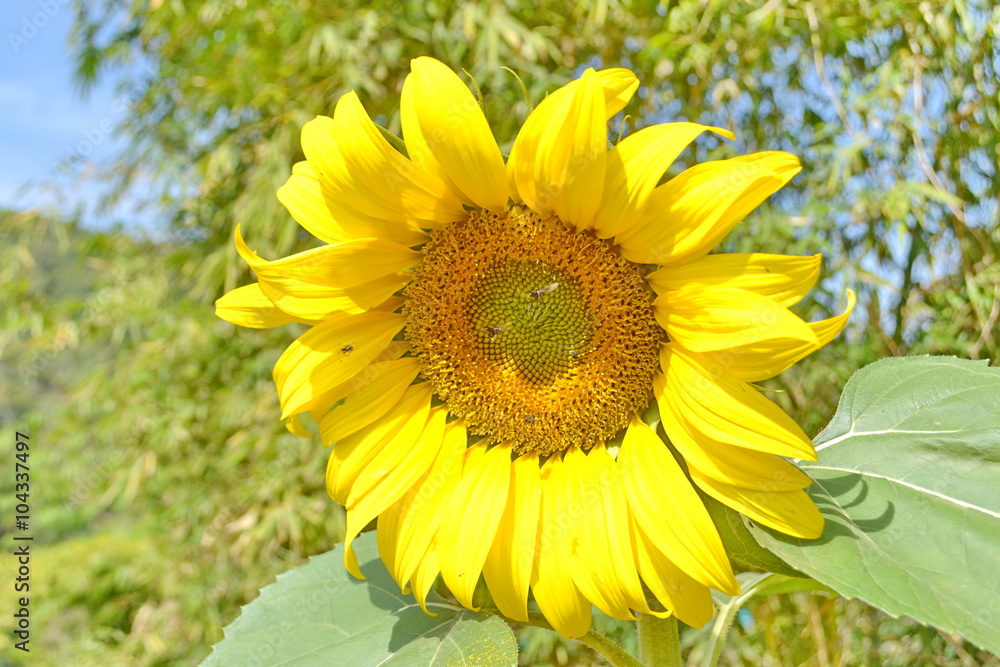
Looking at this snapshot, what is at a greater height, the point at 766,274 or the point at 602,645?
the point at 766,274

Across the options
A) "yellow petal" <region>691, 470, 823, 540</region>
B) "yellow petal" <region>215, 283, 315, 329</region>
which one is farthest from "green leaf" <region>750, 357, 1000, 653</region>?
"yellow petal" <region>215, 283, 315, 329</region>

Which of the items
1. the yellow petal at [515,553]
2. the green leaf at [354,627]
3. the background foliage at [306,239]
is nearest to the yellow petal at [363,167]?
the yellow petal at [515,553]

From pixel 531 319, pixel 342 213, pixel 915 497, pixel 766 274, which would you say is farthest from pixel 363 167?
pixel 915 497

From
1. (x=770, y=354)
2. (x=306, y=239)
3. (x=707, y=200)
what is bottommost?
(x=306, y=239)

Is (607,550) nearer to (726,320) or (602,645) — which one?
(602,645)

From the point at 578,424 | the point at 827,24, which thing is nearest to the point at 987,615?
the point at 578,424

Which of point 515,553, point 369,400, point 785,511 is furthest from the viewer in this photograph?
point 369,400

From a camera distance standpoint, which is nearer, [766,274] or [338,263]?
[766,274]

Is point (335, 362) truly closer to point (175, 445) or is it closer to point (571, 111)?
point (571, 111)
